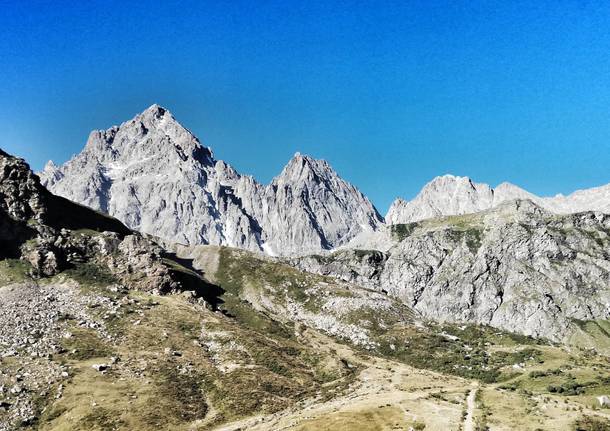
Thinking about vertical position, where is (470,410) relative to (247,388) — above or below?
below

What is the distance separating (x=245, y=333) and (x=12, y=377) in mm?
79426

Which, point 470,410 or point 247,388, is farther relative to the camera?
point 247,388

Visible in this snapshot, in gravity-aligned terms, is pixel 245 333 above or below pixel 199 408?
above

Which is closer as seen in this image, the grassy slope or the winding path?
the winding path

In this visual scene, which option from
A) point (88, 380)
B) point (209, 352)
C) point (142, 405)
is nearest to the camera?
point (142, 405)

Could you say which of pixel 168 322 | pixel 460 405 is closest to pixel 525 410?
pixel 460 405

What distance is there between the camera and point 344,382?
533 ft

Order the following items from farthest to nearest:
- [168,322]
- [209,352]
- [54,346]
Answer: [168,322] → [209,352] → [54,346]

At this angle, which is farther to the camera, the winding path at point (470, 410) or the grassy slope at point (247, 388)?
the grassy slope at point (247, 388)

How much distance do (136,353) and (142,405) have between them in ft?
111

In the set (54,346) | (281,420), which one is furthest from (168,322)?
(281,420)

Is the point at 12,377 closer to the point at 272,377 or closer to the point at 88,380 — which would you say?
the point at 88,380

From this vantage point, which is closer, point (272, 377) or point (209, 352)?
point (272, 377)

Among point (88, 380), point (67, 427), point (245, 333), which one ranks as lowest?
point (67, 427)
